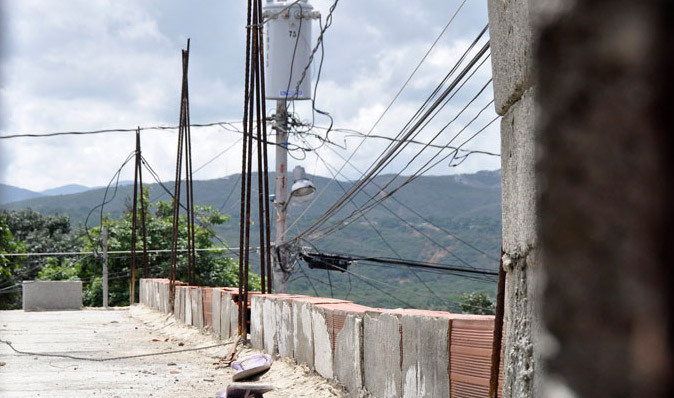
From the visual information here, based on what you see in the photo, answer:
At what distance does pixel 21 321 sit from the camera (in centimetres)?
2084

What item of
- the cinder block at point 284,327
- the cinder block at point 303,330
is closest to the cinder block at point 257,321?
the cinder block at point 284,327

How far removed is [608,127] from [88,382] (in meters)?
8.87

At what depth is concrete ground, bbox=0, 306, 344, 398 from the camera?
313 inches

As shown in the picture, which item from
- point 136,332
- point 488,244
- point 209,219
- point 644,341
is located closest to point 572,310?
point 644,341

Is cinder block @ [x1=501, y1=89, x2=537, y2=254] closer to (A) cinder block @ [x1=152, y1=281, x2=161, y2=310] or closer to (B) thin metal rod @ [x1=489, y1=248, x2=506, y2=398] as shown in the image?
(B) thin metal rod @ [x1=489, y1=248, x2=506, y2=398]

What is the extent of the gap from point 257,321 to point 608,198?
11.0m

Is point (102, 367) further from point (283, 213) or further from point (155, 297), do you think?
point (283, 213)

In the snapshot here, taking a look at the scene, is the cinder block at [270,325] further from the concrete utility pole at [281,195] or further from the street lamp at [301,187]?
A: the street lamp at [301,187]

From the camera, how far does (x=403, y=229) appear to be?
484 ft

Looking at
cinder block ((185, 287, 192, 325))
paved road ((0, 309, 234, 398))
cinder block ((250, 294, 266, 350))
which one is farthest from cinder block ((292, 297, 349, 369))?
cinder block ((185, 287, 192, 325))

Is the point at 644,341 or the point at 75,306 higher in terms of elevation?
the point at 644,341

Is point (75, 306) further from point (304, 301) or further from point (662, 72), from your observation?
point (662, 72)

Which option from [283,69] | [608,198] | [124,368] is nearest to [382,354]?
[124,368]

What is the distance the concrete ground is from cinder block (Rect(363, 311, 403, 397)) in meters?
0.79
